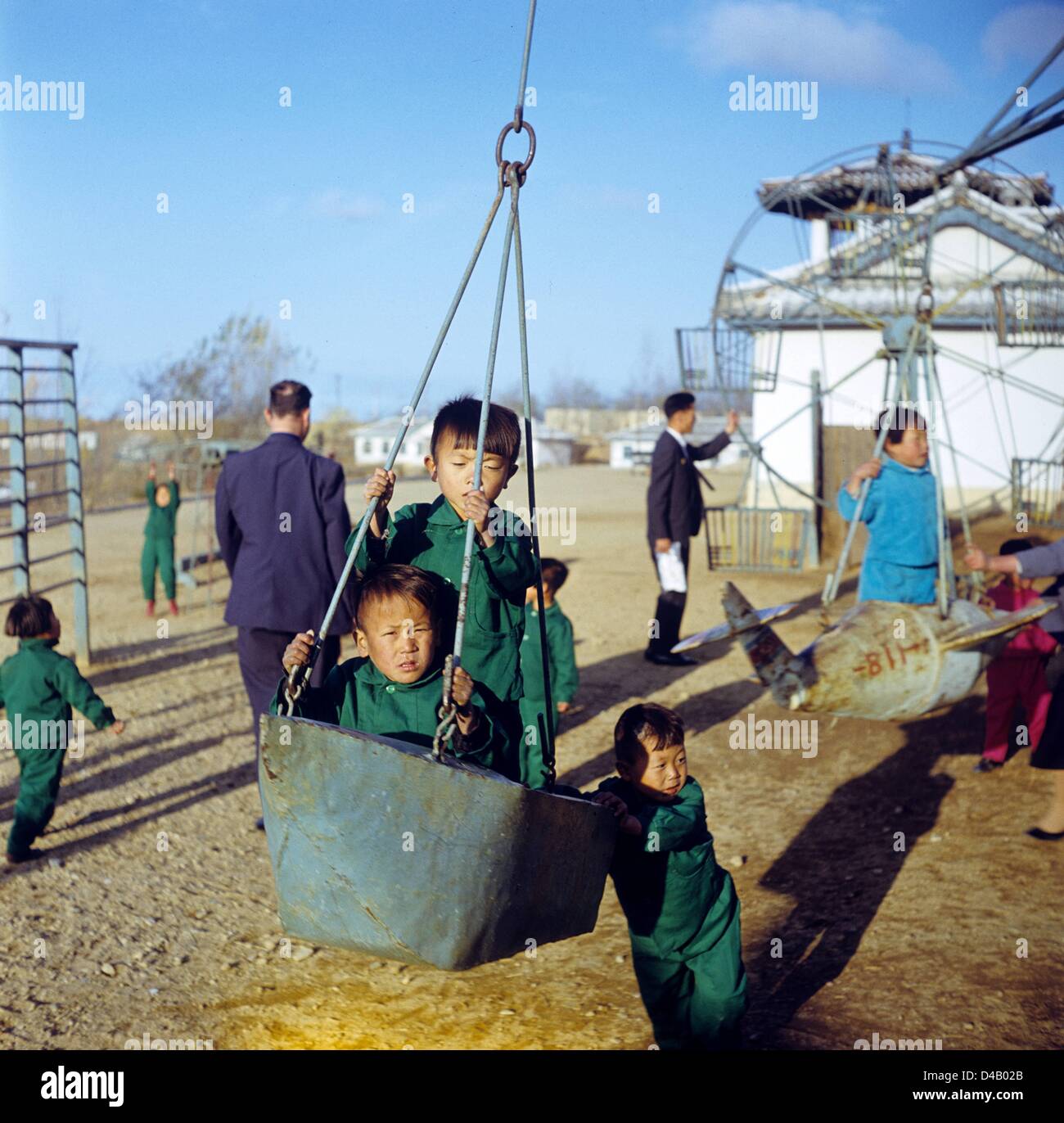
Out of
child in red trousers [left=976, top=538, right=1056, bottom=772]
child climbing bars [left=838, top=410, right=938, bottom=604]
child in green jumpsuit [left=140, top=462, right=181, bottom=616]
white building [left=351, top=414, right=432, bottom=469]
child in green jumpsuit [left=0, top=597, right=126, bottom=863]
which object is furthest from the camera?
white building [left=351, top=414, right=432, bottom=469]

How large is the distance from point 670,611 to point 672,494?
0.82 metres

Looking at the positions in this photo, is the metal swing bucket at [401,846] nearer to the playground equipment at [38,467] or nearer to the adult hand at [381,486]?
the adult hand at [381,486]

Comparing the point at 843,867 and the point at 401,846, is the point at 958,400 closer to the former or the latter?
the point at 843,867

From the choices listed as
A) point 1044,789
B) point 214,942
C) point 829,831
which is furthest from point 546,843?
point 1044,789

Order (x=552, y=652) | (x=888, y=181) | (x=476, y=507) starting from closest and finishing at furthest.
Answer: (x=476, y=507), (x=552, y=652), (x=888, y=181)

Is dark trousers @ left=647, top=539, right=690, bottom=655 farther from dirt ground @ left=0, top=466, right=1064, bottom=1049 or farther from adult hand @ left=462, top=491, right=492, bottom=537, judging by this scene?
adult hand @ left=462, top=491, right=492, bottom=537

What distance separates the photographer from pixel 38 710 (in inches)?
191

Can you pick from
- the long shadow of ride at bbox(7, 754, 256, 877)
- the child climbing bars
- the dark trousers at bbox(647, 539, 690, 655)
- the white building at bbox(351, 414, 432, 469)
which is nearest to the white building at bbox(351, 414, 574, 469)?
the white building at bbox(351, 414, 432, 469)

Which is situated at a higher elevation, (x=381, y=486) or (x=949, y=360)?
(x=949, y=360)

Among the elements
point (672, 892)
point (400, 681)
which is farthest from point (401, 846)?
point (672, 892)

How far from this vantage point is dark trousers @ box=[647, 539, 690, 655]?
8.25m

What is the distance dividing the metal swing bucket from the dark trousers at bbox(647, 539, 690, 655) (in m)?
5.83
